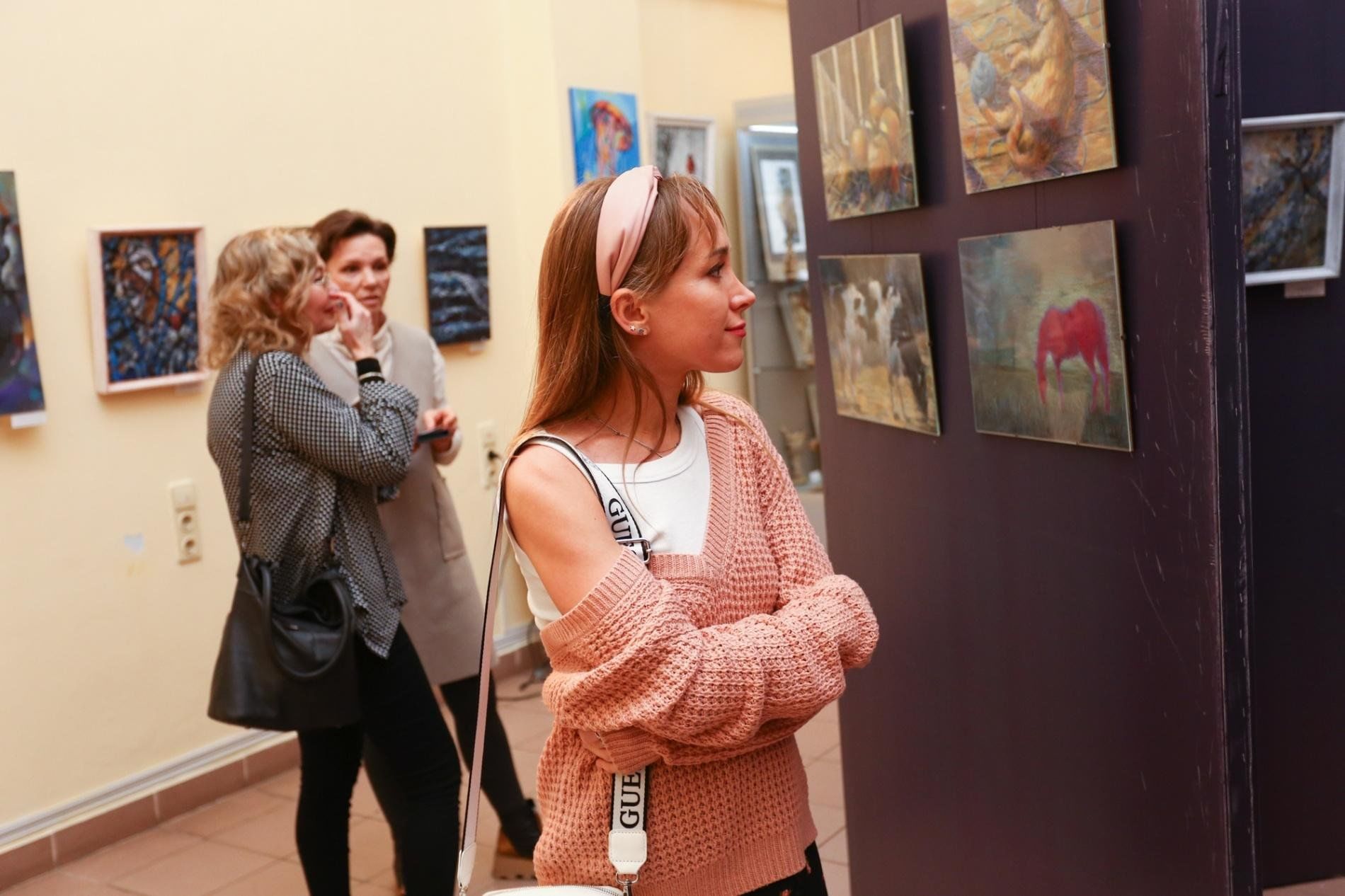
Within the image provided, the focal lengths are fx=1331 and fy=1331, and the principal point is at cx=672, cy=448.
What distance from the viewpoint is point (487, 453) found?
21.0ft

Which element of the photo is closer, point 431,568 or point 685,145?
point 431,568

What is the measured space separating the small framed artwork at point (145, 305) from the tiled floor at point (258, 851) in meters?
1.62

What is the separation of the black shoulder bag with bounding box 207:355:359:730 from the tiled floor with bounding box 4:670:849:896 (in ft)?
4.32

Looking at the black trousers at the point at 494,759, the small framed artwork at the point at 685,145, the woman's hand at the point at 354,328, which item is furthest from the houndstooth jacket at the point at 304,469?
the small framed artwork at the point at 685,145

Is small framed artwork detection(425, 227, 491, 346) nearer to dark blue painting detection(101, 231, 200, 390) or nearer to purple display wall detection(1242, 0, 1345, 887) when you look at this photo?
dark blue painting detection(101, 231, 200, 390)

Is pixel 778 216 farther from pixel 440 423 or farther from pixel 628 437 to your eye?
pixel 628 437

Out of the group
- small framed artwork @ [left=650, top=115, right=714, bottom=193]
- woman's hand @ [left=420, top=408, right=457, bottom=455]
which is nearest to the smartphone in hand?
woman's hand @ [left=420, top=408, right=457, bottom=455]

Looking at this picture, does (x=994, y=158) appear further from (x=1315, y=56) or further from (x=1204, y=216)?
(x=1315, y=56)

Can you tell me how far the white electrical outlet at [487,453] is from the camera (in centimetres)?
635

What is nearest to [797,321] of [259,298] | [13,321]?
[13,321]

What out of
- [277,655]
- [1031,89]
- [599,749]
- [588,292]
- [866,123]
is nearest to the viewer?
[599,749]

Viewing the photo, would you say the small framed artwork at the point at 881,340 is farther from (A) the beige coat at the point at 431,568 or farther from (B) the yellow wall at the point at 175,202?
(B) the yellow wall at the point at 175,202

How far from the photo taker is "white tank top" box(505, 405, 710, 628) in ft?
6.32

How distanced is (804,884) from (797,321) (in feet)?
20.1
